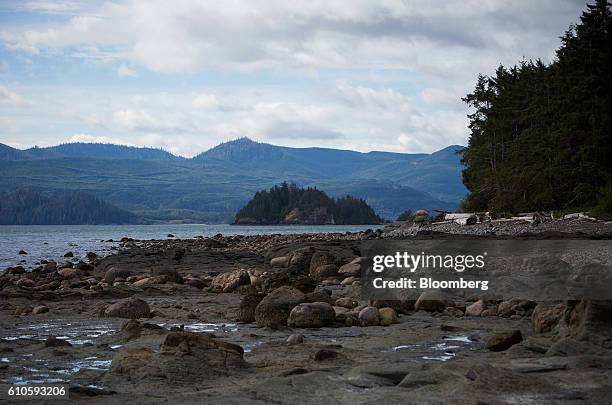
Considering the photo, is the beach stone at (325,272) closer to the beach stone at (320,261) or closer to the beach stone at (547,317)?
the beach stone at (320,261)

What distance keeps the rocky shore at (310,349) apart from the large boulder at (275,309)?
0.9 inches

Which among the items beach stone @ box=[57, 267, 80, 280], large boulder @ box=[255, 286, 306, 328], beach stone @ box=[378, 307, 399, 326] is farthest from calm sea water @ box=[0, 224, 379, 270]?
beach stone @ box=[378, 307, 399, 326]

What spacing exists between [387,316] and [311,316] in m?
1.23

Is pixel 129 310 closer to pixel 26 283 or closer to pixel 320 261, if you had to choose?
pixel 26 283

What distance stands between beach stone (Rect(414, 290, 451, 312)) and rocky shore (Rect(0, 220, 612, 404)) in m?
0.03

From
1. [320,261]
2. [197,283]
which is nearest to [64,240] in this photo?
[320,261]

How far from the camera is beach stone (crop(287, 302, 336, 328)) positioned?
1117cm

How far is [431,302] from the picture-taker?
12.6 metres

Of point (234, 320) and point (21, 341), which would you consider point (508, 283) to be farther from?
point (21, 341)

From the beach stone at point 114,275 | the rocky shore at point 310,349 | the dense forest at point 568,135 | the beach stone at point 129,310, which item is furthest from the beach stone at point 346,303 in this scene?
Result: the dense forest at point 568,135

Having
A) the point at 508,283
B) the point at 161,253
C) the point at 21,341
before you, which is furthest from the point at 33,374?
the point at 161,253

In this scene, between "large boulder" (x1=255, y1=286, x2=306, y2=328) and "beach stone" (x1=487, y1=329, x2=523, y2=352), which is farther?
"large boulder" (x1=255, y1=286, x2=306, y2=328)

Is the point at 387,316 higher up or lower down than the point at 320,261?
lower down

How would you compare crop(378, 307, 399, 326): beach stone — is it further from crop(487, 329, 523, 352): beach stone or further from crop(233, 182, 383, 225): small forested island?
crop(233, 182, 383, 225): small forested island
